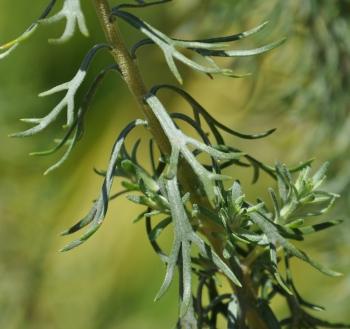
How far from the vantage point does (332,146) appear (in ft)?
4.26

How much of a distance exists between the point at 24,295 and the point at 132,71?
891 millimetres

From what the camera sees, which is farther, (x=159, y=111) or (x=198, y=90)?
(x=198, y=90)

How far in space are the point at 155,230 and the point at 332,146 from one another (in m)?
0.79

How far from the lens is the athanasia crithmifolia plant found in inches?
19.8

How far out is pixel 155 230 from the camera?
0.56m

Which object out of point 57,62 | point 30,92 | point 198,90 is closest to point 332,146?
point 30,92

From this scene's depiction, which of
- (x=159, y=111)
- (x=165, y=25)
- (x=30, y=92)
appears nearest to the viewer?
(x=159, y=111)

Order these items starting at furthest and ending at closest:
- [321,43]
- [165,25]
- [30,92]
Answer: [165,25]
[30,92]
[321,43]

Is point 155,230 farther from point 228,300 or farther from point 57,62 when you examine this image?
point 57,62

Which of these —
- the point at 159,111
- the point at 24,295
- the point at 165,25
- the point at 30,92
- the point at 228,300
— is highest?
the point at 165,25

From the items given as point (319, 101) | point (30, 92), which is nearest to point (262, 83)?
point (319, 101)

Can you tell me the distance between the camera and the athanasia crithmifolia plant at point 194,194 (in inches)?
19.8

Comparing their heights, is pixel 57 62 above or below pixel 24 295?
above

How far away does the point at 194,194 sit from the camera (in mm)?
545
